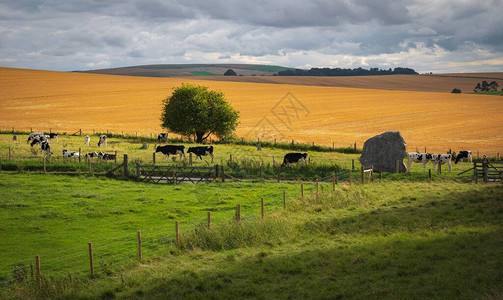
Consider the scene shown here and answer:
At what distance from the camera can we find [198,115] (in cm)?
6494

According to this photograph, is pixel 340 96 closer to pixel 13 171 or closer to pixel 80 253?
pixel 13 171

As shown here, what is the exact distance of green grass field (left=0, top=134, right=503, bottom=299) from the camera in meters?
15.3

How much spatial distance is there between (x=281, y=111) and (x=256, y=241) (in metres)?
87.2

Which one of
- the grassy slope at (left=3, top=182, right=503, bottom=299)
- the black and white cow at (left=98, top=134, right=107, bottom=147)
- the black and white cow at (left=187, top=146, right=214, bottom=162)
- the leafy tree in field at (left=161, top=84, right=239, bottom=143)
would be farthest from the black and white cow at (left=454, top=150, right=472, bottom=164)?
the black and white cow at (left=98, top=134, right=107, bottom=147)

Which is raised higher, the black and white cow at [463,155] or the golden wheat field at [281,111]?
the golden wheat field at [281,111]

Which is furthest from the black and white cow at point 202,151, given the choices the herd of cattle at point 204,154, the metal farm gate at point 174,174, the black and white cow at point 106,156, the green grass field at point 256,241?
the green grass field at point 256,241

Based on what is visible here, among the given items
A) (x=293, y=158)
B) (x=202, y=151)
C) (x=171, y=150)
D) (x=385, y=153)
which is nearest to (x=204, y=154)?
(x=202, y=151)

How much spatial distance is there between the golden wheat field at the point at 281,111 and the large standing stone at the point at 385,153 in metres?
21.6

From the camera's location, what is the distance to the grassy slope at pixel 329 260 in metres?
15.0

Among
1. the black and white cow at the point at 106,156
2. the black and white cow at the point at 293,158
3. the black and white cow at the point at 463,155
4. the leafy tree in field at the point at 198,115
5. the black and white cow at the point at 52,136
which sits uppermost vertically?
the leafy tree in field at the point at 198,115

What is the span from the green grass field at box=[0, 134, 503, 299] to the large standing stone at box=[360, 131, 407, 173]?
5.73m

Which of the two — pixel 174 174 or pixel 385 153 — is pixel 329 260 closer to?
pixel 174 174

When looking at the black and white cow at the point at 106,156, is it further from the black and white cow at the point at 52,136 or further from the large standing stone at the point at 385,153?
the large standing stone at the point at 385,153

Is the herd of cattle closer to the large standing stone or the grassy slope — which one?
the large standing stone
